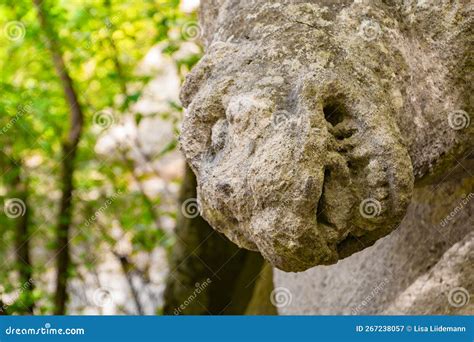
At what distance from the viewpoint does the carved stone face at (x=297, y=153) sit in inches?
77.3

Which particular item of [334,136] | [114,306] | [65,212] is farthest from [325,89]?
[114,306]

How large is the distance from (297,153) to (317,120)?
100 millimetres

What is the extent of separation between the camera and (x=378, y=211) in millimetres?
2066

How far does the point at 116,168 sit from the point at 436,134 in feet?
12.9

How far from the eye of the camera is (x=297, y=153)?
1.95m

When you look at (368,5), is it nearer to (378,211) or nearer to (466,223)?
(378,211)

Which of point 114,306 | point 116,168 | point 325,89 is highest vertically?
point 325,89

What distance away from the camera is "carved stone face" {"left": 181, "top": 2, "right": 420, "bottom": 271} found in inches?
77.3
